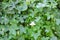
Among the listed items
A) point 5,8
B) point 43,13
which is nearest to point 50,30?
point 43,13

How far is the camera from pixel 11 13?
2.37 meters

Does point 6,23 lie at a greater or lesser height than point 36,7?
lesser

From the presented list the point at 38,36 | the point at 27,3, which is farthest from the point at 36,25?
the point at 27,3

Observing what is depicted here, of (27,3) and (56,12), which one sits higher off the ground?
(27,3)

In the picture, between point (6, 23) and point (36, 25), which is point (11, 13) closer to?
point (6, 23)

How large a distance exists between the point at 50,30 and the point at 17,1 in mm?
563

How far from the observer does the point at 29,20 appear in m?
2.32

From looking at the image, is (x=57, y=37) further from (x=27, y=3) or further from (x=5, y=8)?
(x=5, y=8)

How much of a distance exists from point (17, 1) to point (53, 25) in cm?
55

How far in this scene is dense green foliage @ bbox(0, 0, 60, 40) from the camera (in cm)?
226

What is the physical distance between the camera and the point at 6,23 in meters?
2.29

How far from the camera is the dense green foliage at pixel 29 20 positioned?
226cm

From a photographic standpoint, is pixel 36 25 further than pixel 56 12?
No

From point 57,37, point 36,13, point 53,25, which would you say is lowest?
point 57,37
